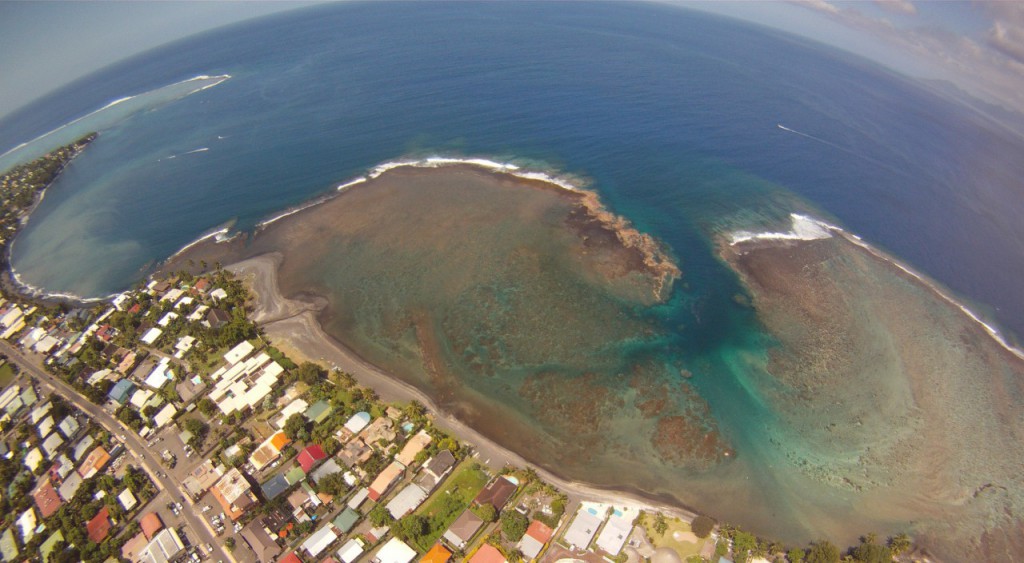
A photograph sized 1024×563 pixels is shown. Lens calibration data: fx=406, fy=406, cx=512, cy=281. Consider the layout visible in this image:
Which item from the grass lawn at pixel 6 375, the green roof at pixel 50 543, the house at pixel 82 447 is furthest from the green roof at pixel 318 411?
the grass lawn at pixel 6 375

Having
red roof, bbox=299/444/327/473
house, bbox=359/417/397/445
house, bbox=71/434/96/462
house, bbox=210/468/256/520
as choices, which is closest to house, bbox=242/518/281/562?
house, bbox=210/468/256/520

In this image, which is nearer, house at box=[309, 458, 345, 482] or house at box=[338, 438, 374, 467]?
house at box=[309, 458, 345, 482]

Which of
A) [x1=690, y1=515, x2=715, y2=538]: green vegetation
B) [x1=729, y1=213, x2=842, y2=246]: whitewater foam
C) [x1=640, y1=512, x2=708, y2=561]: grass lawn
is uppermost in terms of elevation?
[x1=729, y1=213, x2=842, y2=246]: whitewater foam

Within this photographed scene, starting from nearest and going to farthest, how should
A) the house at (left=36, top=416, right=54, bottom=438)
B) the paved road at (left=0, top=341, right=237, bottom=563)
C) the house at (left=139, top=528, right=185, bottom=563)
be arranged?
1. the house at (left=139, top=528, right=185, bottom=563)
2. the paved road at (left=0, top=341, right=237, bottom=563)
3. the house at (left=36, top=416, right=54, bottom=438)

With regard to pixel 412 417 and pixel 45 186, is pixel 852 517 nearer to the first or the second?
pixel 412 417

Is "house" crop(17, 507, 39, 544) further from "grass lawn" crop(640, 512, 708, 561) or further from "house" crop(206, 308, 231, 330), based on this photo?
"grass lawn" crop(640, 512, 708, 561)

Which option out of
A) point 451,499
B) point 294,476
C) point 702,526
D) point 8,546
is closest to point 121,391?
point 8,546

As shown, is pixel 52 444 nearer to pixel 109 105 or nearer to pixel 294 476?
pixel 294 476

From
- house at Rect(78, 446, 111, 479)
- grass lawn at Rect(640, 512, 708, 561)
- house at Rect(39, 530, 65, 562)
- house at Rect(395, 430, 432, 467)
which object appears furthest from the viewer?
house at Rect(78, 446, 111, 479)
